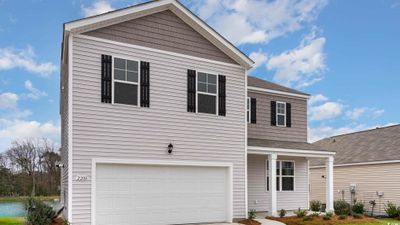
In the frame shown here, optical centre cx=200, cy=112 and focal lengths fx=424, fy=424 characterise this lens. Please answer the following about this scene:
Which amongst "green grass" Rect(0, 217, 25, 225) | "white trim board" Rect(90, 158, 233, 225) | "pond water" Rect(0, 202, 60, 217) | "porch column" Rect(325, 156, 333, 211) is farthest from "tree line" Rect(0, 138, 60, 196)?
"porch column" Rect(325, 156, 333, 211)

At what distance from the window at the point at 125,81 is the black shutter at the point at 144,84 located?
0.50 feet

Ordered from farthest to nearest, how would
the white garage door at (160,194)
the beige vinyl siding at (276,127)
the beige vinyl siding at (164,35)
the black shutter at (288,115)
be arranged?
the black shutter at (288,115)
the beige vinyl siding at (276,127)
the beige vinyl siding at (164,35)
the white garage door at (160,194)

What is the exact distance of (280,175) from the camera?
2066 cm

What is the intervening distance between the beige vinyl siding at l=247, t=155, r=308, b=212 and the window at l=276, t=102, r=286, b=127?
1699 mm

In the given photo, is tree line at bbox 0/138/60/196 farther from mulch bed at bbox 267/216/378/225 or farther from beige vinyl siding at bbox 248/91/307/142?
mulch bed at bbox 267/216/378/225

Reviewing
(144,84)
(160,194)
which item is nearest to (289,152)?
(160,194)

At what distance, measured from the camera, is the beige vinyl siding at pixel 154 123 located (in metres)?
13.1

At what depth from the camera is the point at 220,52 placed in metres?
16.5

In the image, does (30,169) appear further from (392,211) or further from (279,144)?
(392,211)

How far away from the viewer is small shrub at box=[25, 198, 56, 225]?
40.3 feet

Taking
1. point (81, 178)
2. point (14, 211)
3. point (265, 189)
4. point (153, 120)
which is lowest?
point (14, 211)

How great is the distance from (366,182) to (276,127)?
8678 millimetres

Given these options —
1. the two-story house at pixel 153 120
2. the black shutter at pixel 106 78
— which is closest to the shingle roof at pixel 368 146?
the two-story house at pixel 153 120

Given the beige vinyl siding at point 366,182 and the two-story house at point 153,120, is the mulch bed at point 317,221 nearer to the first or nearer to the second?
the two-story house at point 153,120
